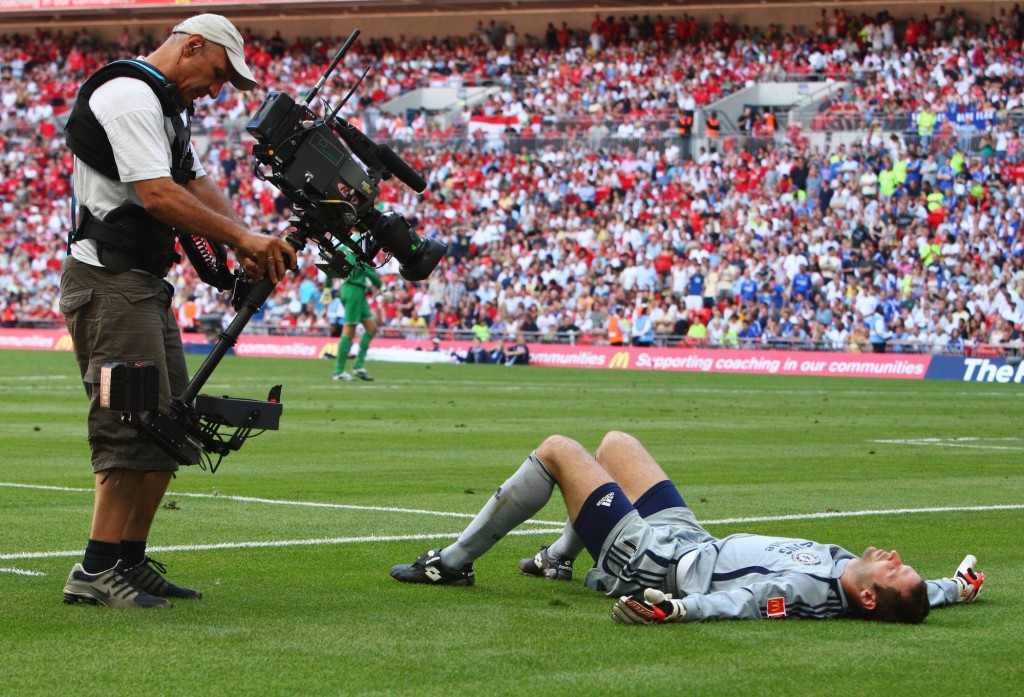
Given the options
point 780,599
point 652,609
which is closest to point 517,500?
point 652,609

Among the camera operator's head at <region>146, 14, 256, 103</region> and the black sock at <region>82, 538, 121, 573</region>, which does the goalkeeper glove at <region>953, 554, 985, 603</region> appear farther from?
the camera operator's head at <region>146, 14, 256, 103</region>

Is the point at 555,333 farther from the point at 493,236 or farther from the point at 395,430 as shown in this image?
the point at 395,430

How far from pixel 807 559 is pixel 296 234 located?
8.24 ft

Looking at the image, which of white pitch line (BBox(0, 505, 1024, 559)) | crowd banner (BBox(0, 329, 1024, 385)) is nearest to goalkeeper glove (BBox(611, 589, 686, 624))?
white pitch line (BBox(0, 505, 1024, 559))

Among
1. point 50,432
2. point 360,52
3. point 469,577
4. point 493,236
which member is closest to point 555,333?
point 493,236

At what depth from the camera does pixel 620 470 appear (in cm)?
719

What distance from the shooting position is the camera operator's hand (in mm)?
6383

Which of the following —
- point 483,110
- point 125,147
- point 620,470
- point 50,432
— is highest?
point 483,110

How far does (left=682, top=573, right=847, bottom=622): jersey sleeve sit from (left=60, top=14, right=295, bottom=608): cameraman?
7.42ft

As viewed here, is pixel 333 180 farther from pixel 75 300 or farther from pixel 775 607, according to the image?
pixel 775 607

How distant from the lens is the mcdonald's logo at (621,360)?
120 feet

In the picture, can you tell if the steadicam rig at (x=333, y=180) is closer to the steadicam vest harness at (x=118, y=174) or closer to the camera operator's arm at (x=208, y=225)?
the camera operator's arm at (x=208, y=225)

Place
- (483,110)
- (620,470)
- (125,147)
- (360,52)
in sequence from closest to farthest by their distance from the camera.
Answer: (125,147)
(620,470)
(483,110)
(360,52)

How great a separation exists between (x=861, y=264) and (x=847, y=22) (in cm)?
1165
